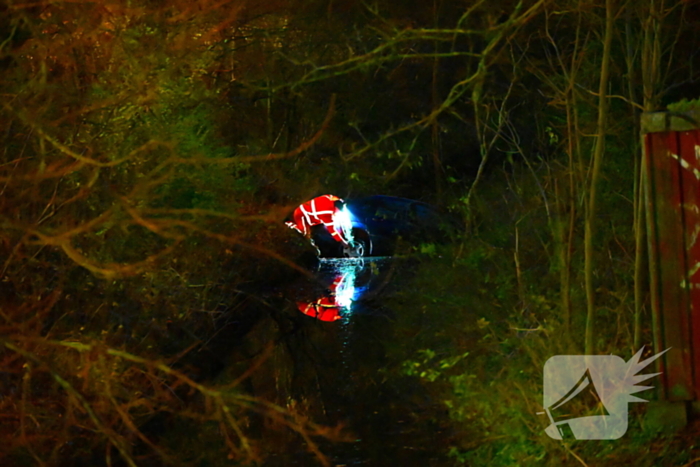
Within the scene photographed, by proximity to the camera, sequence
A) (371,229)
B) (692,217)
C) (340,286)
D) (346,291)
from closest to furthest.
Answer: (692,217)
(346,291)
(340,286)
(371,229)

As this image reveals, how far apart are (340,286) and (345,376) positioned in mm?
6805

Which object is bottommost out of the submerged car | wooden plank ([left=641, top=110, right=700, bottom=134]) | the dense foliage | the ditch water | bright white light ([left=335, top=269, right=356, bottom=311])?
the submerged car

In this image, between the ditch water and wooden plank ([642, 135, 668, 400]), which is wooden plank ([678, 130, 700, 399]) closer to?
wooden plank ([642, 135, 668, 400])

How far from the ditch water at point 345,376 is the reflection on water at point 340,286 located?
29mm

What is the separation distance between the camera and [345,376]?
9.28 metres

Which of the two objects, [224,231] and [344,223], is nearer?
[224,231]

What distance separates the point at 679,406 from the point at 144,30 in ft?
20.8

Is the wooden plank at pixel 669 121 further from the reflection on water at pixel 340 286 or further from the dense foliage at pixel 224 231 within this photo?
the reflection on water at pixel 340 286

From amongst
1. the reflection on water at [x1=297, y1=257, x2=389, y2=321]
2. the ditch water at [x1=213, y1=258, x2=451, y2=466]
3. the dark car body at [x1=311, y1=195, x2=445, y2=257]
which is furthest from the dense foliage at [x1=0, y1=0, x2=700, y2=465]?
the dark car body at [x1=311, y1=195, x2=445, y2=257]

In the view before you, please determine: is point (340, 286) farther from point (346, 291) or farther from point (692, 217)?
point (692, 217)

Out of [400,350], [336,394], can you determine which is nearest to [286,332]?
[400,350]

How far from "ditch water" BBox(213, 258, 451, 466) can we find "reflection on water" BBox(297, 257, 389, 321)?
0.09 ft

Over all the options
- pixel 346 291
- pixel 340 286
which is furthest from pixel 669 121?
pixel 340 286

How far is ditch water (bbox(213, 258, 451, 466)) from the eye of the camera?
6.80 meters
